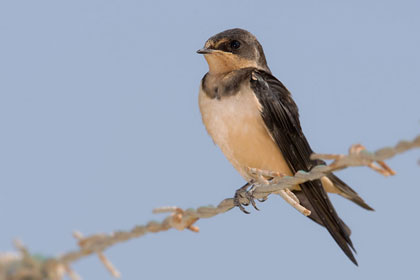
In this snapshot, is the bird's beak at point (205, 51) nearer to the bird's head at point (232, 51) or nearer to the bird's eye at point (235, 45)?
the bird's head at point (232, 51)

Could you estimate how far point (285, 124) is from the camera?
4324mm

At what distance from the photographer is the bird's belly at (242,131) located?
13.7 ft

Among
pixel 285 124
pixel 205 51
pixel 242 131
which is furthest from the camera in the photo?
pixel 205 51

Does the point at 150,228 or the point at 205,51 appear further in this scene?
the point at 205,51

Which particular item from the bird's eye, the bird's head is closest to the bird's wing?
the bird's head

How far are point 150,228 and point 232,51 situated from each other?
2542 mm

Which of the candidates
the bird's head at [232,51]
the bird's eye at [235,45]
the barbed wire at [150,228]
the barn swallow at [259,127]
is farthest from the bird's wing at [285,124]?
the barbed wire at [150,228]

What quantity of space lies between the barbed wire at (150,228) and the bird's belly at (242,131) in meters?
1.64

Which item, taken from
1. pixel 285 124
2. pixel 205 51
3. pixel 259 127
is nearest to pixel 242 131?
pixel 259 127

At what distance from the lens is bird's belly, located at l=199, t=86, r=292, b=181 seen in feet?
13.7

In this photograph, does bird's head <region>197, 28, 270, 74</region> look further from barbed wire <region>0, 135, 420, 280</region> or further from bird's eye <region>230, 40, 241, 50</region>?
barbed wire <region>0, 135, 420, 280</region>

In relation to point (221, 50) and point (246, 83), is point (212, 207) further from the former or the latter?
point (221, 50)

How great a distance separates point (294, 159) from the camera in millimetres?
4227

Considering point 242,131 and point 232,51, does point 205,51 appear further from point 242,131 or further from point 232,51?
point 242,131
